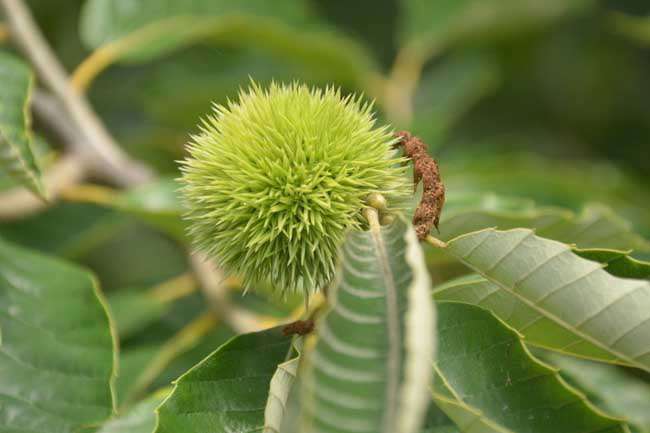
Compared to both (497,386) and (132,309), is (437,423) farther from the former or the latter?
(132,309)

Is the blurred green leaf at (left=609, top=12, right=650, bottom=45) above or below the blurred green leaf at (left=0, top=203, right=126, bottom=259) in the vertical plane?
above

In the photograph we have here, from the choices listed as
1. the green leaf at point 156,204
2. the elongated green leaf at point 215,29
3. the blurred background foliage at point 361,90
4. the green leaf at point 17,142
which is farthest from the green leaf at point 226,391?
the elongated green leaf at point 215,29

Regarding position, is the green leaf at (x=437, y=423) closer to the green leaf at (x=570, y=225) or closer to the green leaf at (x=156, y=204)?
the green leaf at (x=570, y=225)

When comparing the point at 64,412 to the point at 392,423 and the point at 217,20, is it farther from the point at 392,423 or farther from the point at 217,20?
the point at 217,20

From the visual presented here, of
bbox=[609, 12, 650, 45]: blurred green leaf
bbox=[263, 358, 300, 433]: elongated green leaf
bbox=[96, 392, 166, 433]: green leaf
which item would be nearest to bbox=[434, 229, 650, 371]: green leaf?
bbox=[263, 358, 300, 433]: elongated green leaf

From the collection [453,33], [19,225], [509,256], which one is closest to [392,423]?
[509,256]

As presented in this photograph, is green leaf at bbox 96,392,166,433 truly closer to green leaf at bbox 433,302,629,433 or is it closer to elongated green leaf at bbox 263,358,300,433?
elongated green leaf at bbox 263,358,300,433

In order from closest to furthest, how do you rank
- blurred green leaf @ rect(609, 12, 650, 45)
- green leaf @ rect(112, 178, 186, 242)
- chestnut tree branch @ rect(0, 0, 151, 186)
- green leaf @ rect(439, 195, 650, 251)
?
green leaf @ rect(439, 195, 650, 251), green leaf @ rect(112, 178, 186, 242), chestnut tree branch @ rect(0, 0, 151, 186), blurred green leaf @ rect(609, 12, 650, 45)

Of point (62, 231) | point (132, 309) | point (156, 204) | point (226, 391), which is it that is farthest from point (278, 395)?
point (62, 231)
